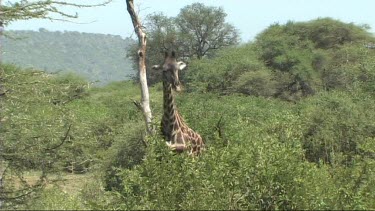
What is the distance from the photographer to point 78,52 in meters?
127

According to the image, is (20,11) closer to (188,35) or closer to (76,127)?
(76,127)

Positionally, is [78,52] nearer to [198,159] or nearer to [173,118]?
[173,118]

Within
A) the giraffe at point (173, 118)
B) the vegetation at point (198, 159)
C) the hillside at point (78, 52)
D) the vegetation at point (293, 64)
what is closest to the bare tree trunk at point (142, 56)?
the giraffe at point (173, 118)

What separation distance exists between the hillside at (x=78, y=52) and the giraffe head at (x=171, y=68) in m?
98.7

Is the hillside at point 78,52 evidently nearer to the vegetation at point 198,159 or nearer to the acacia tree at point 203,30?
the acacia tree at point 203,30

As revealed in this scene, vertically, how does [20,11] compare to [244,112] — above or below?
above

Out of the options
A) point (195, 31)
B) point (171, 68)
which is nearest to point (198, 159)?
point (171, 68)

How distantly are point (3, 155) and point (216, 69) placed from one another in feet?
69.1

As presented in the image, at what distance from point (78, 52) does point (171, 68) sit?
121 metres

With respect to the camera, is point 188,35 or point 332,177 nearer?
point 332,177

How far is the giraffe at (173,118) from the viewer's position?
26.3ft

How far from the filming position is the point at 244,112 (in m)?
19.9

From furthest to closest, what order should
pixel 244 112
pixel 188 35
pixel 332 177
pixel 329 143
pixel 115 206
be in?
pixel 188 35 < pixel 244 112 < pixel 329 143 < pixel 332 177 < pixel 115 206

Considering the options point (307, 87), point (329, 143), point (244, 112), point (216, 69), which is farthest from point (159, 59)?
point (329, 143)
